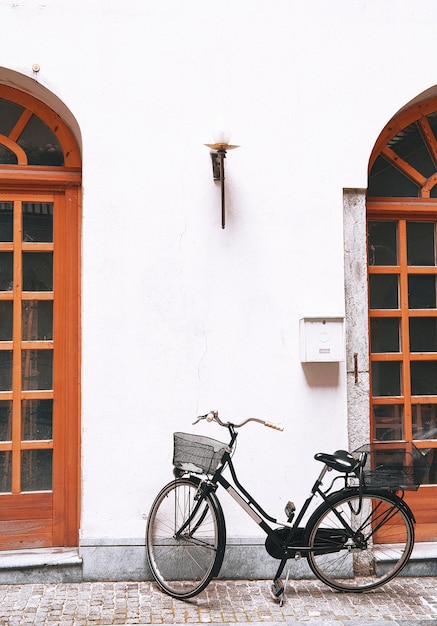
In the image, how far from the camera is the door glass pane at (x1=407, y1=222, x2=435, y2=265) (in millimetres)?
5883

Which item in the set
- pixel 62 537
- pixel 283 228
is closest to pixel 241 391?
pixel 283 228

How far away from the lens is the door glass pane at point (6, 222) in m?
5.50

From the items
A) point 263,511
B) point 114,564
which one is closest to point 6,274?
point 114,564

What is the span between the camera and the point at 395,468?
4.88 metres

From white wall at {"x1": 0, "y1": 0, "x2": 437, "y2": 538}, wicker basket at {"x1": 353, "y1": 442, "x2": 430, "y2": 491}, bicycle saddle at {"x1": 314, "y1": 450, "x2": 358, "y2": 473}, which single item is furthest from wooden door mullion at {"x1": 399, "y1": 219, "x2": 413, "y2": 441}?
bicycle saddle at {"x1": 314, "y1": 450, "x2": 358, "y2": 473}

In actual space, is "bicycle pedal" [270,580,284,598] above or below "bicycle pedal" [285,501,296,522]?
below

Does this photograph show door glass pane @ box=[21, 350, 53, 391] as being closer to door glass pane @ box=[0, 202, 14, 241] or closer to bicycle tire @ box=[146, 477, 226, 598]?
door glass pane @ box=[0, 202, 14, 241]

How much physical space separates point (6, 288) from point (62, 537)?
192 centimetres

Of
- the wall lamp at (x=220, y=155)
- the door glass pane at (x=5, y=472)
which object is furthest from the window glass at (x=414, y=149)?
the door glass pane at (x=5, y=472)

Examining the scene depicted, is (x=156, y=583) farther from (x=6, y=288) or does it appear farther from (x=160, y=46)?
(x=160, y=46)

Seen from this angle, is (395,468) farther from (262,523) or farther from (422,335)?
(422,335)

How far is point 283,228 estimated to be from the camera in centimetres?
546

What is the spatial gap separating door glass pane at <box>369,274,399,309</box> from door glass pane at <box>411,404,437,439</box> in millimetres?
835

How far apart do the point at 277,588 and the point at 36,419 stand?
2.14m
